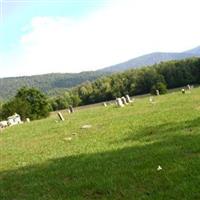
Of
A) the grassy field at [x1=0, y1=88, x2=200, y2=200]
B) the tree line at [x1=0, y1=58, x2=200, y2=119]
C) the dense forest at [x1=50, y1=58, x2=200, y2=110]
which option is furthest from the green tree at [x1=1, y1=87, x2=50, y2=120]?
the grassy field at [x1=0, y1=88, x2=200, y2=200]

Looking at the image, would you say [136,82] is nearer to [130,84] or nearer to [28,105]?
[130,84]

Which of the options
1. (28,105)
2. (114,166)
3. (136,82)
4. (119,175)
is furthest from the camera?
(136,82)

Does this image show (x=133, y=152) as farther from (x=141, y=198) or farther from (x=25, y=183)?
(x=141, y=198)

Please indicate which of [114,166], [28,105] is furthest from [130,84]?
[114,166]

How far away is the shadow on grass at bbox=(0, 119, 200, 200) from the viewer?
943 cm

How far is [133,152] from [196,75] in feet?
324

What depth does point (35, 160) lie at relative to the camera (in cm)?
1614

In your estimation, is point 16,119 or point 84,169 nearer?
point 84,169

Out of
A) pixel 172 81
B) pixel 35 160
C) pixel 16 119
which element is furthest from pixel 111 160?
pixel 172 81

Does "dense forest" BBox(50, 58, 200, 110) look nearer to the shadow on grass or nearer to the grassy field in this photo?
the grassy field

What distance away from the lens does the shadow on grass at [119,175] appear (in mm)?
9430

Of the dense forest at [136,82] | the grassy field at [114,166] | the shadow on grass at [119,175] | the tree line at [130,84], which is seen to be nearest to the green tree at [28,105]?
the tree line at [130,84]

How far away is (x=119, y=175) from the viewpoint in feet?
36.0

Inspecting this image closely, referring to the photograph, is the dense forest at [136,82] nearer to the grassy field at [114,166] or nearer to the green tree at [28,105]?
the green tree at [28,105]
